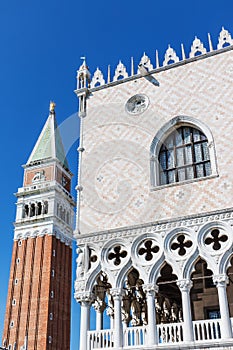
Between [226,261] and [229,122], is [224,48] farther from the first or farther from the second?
[226,261]

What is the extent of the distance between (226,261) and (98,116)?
683 cm

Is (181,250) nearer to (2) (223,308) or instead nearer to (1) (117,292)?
(2) (223,308)

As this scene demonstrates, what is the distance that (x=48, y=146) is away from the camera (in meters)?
46.3

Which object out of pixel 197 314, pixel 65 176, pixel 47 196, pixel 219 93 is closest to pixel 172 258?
pixel 197 314

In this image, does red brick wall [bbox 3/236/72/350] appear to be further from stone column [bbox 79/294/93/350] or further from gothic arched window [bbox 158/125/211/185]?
gothic arched window [bbox 158/125/211/185]

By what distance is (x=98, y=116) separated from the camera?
51.0ft

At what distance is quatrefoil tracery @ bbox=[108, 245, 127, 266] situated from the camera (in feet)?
42.7

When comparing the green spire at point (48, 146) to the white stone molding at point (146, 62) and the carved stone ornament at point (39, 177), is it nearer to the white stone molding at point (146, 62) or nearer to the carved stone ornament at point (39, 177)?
the carved stone ornament at point (39, 177)

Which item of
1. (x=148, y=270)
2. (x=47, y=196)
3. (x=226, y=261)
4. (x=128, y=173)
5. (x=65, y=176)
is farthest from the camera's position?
(x=65, y=176)

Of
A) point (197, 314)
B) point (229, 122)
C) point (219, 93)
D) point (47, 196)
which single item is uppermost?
point (47, 196)

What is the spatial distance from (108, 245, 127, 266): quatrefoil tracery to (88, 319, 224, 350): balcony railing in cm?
193

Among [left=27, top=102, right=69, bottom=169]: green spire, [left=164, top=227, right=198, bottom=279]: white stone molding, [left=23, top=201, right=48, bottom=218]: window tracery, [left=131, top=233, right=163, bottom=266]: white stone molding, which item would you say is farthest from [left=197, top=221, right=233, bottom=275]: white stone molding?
[left=27, top=102, right=69, bottom=169]: green spire

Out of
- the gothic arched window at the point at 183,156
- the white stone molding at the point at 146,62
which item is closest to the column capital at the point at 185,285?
the gothic arched window at the point at 183,156

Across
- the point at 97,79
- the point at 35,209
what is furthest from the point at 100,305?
the point at 35,209
